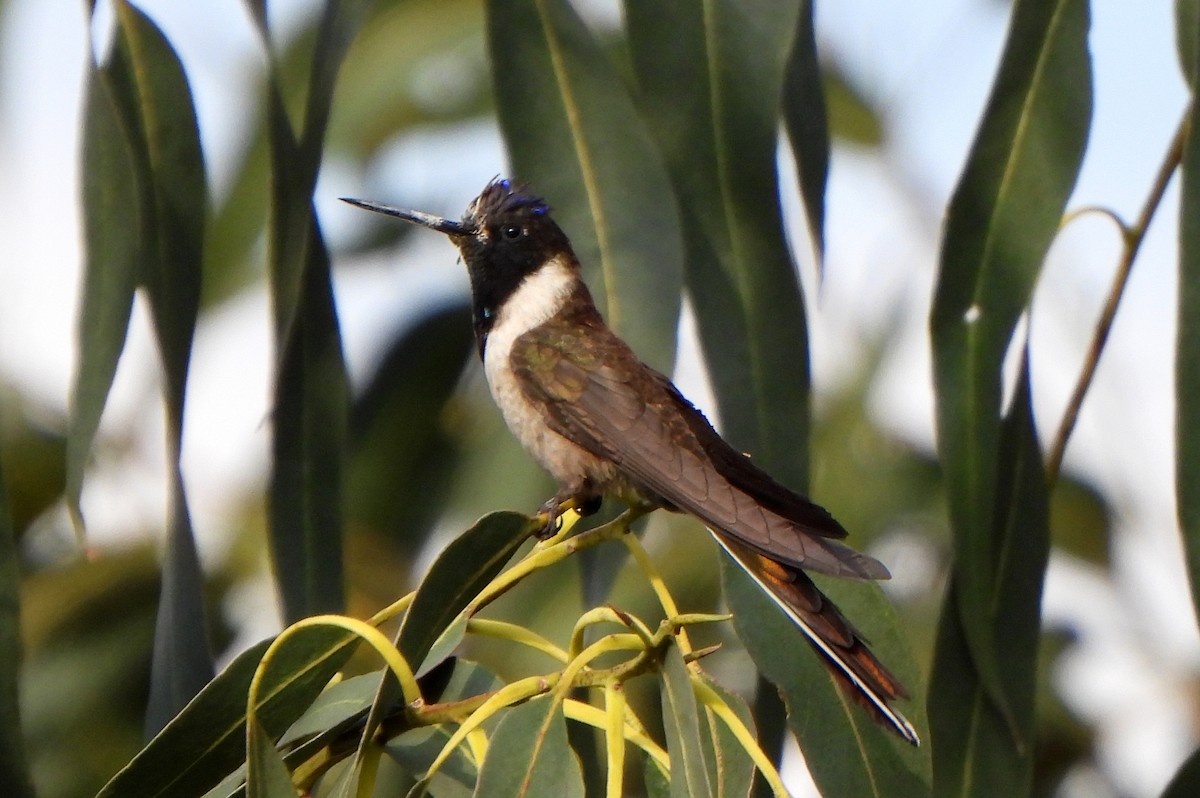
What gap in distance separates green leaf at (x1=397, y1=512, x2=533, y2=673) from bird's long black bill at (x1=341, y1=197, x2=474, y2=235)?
90cm

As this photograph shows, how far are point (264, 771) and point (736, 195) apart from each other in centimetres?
108

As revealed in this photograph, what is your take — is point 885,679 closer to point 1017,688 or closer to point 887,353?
point 1017,688

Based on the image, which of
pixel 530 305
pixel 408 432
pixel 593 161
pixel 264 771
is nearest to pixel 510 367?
pixel 530 305

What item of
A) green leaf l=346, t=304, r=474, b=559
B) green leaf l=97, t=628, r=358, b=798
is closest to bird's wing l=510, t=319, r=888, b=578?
green leaf l=97, t=628, r=358, b=798

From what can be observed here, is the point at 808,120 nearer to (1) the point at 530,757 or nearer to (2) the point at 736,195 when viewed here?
(2) the point at 736,195

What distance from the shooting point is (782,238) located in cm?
200

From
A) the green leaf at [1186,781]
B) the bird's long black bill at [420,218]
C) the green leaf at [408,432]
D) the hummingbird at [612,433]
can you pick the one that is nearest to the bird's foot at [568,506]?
the hummingbird at [612,433]

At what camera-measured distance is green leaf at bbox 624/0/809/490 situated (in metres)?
1.94

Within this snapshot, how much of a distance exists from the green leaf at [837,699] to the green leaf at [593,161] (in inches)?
15.7

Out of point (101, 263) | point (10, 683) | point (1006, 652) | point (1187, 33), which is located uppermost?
point (101, 263)

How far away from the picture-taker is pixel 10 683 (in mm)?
1671

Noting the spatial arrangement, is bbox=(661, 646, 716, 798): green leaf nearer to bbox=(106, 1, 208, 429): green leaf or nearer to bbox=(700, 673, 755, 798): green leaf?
bbox=(700, 673, 755, 798): green leaf

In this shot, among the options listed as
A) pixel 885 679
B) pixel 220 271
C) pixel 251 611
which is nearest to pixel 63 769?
pixel 251 611

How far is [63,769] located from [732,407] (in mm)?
2098
